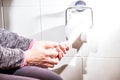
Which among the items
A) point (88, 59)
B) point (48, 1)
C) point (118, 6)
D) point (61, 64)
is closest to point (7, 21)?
point (48, 1)

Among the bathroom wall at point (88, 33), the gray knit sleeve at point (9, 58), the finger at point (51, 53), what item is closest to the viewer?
the gray knit sleeve at point (9, 58)

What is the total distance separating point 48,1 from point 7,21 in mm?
299

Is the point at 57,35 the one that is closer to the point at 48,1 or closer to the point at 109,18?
the point at 48,1

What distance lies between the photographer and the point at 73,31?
126cm

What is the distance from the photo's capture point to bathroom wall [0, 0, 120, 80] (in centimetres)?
A: 134

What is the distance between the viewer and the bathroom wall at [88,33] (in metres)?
1.34

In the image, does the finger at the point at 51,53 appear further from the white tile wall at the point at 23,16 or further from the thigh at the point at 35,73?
the white tile wall at the point at 23,16

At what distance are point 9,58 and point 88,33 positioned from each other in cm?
74

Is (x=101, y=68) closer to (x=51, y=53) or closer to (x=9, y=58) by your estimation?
(x=51, y=53)

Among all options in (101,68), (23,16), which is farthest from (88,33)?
(23,16)

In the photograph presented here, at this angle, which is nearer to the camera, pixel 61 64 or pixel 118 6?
pixel 118 6

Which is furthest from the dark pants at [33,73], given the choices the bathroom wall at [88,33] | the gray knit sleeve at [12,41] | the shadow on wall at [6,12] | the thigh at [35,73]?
the shadow on wall at [6,12]

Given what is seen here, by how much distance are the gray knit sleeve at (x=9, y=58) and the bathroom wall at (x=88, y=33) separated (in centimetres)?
71

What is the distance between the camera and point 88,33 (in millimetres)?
1333
